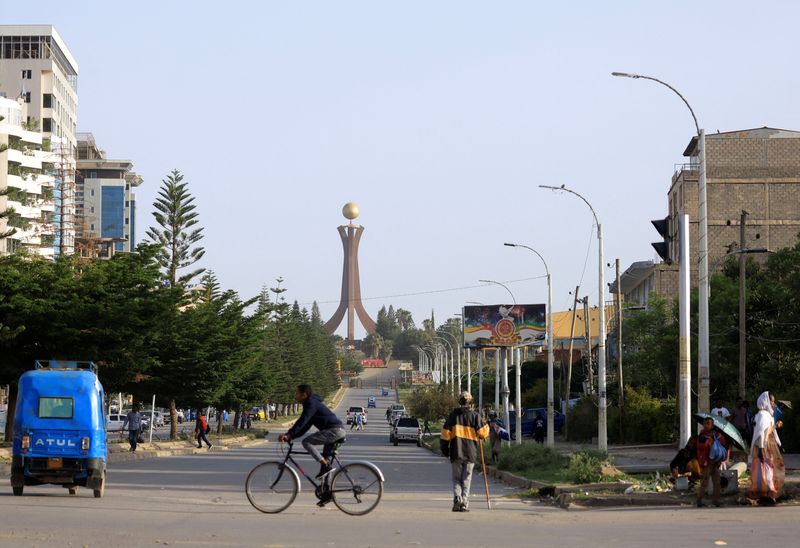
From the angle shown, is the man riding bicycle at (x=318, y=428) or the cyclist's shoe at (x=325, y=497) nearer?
the man riding bicycle at (x=318, y=428)

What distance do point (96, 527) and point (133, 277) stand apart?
25.6 meters

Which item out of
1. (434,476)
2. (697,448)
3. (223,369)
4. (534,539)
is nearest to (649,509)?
(697,448)

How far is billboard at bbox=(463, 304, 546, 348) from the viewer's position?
7881 centimetres

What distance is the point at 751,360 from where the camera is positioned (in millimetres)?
47562

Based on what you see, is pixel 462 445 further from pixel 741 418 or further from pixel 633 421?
pixel 633 421

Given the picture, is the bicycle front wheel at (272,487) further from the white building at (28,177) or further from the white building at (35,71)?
the white building at (35,71)

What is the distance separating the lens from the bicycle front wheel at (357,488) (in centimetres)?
1570

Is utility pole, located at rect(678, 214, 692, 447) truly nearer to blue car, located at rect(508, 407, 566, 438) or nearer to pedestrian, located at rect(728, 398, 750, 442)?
pedestrian, located at rect(728, 398, 750, 442)

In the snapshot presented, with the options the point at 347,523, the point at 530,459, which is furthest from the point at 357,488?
the point at 530,459

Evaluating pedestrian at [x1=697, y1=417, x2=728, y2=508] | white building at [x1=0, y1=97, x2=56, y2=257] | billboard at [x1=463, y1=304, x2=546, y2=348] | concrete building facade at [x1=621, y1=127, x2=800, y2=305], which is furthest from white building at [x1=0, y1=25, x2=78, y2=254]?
pedestrian at [x1=697, y1=417, x2=728, y2=508]

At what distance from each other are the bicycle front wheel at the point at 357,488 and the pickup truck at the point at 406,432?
48.2 meters

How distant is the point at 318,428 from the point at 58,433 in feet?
19.2

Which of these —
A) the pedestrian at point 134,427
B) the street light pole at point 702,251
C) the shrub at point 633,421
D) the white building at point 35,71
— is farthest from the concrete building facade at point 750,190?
the street light pole at point 702,251

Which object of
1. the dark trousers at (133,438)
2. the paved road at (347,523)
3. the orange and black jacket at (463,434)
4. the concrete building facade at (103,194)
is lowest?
the dark trousers at (133,438)
